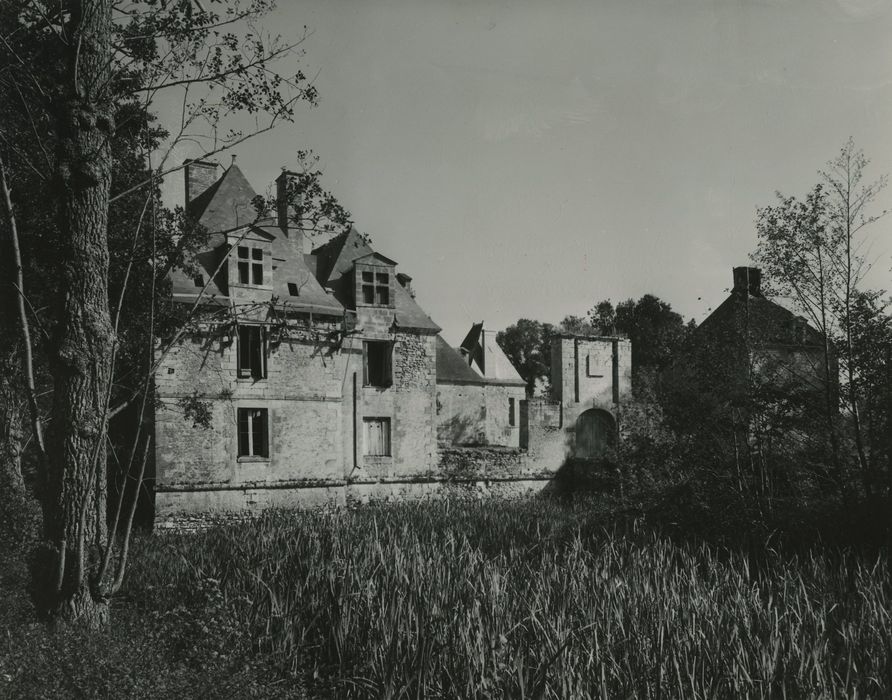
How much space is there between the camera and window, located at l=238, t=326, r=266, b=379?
17.4m

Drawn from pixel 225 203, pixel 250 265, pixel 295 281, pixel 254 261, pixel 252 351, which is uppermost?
pixel 225 203

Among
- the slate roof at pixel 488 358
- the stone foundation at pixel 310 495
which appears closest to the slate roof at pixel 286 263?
the stone foundation at pixel 310 495

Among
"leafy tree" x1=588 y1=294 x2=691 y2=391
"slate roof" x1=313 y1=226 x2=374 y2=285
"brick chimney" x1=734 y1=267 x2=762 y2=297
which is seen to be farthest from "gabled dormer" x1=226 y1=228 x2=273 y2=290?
"leafy tree" x1=588 y1=294 x2=691 y2=391

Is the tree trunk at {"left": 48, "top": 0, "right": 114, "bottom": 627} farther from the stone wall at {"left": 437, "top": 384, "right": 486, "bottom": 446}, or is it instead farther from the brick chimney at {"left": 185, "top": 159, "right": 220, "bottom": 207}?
the stone wall at {"left": 437, "top": 384, "right": 486, "bottom": 446}

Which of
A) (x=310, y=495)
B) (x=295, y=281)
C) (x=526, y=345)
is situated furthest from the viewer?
(x=526, y=345)

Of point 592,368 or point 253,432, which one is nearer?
point 253,432

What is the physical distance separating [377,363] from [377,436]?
2.06 m

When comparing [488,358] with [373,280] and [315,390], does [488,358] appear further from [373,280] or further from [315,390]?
[315,390]

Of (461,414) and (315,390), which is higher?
(315,390)

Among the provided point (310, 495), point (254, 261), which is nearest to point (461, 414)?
point (310, 495)

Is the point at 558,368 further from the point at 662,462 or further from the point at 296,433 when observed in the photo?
the point at 296,433

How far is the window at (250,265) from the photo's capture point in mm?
17469

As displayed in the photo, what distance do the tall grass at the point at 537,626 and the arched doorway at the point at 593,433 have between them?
13.8m

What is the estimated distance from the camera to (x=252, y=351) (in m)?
17.7
